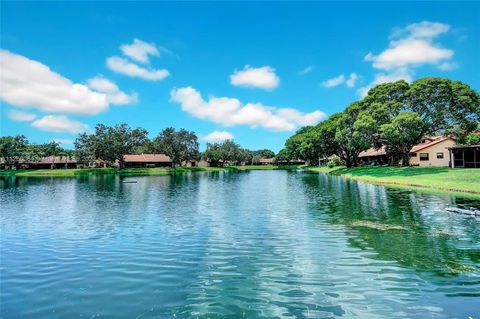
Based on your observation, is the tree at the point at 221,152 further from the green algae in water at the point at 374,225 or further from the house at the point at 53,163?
the green algae in water at the point at 374,225

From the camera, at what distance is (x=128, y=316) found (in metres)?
9.76

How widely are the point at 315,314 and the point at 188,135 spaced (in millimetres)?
141419

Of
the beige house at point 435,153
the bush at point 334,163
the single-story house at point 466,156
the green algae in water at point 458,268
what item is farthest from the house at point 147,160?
the green algae in water at point 458,268

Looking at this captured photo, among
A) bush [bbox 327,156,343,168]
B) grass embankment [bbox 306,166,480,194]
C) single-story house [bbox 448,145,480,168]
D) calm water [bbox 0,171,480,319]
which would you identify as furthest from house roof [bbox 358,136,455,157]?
calm water [bbox 0,171,480,319]

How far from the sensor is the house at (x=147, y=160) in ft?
481

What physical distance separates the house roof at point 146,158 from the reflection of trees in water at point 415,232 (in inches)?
4914

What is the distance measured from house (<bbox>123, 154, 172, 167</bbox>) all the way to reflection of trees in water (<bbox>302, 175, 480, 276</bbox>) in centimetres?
12495

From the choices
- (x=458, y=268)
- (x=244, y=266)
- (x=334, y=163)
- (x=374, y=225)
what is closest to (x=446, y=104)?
(x=374, y=225)

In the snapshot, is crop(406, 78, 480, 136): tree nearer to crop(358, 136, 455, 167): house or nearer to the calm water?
crop(358, 136, 455, 167): house

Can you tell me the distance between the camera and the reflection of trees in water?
47.1 ft

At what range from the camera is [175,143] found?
14325cm

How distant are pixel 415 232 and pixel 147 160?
138715 millimetres

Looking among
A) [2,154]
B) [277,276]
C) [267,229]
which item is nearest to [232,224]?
[267,229]

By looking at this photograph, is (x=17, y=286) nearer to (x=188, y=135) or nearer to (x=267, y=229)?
(x=267, y=229)
